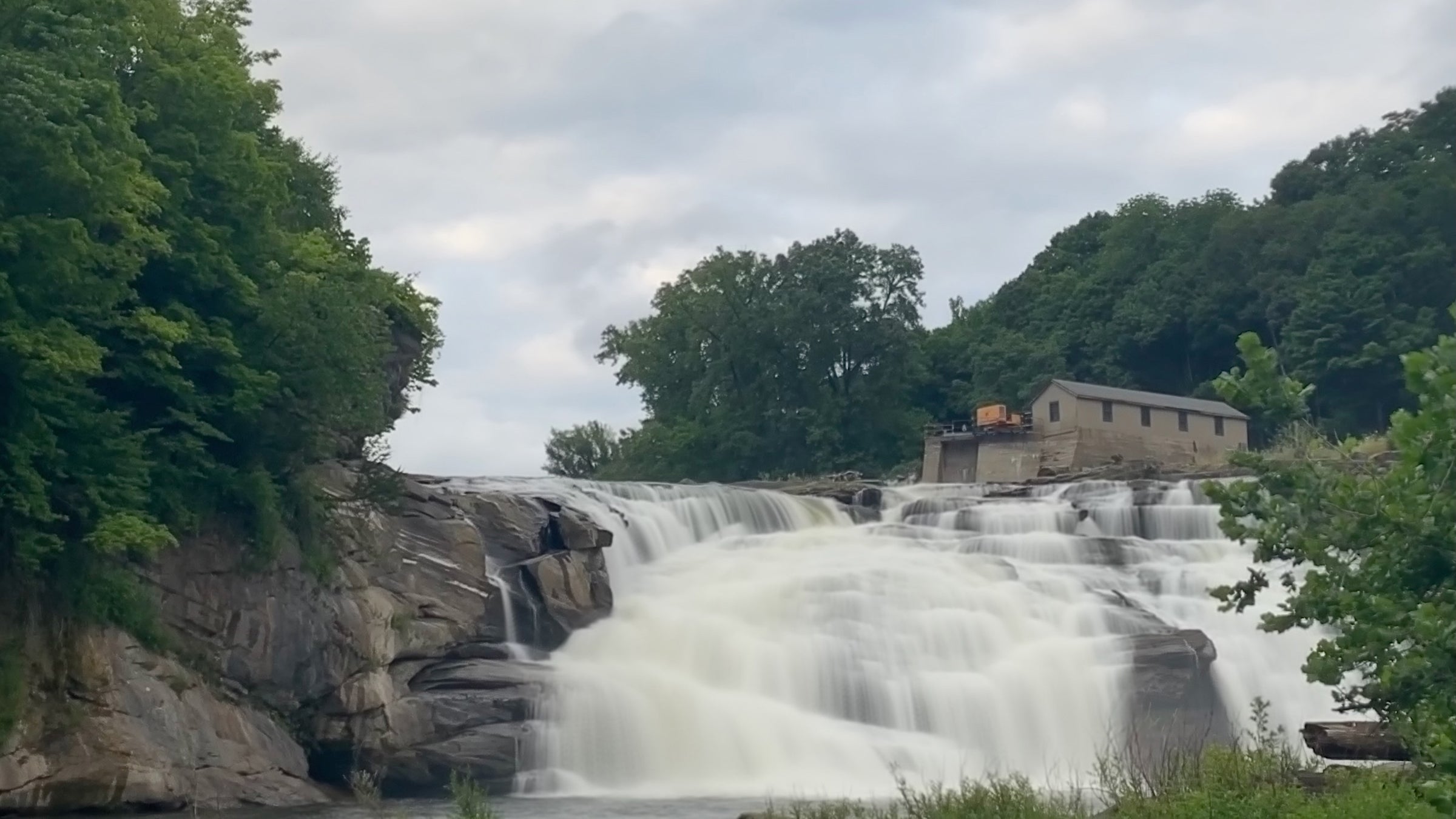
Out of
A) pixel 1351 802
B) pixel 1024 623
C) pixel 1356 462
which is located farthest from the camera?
pixel 1024 623

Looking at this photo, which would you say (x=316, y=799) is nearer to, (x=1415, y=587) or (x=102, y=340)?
(x=102, y=340)

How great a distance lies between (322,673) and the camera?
93.0 feet

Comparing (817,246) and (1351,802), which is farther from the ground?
(817,246)

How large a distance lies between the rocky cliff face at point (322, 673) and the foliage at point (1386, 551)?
18409mm

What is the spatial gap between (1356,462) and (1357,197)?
6950 cm

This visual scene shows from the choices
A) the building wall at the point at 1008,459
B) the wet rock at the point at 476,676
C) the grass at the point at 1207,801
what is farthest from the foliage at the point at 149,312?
the building wall at the point at 1008,459

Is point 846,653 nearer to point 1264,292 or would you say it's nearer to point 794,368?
point 794,368

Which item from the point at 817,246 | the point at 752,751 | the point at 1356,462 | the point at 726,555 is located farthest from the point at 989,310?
the point at 1356,462

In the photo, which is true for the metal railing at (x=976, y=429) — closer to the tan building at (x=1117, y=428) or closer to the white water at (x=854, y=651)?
the tan building at (x=1117, y=428)

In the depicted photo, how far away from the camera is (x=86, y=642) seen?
25.3 m

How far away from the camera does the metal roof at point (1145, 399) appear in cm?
6594

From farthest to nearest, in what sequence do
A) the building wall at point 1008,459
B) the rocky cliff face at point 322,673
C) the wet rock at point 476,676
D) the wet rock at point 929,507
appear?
1. the building wall at point 1008,459
2. the wet rock at point 929,507
3. the wet rock at point 476,676
4. the rocky cliff face at point 322,673

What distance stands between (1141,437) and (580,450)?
4230 centimetres

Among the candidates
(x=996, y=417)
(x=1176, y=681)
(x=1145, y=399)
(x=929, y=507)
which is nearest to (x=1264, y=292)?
(x=1145, y=399)
